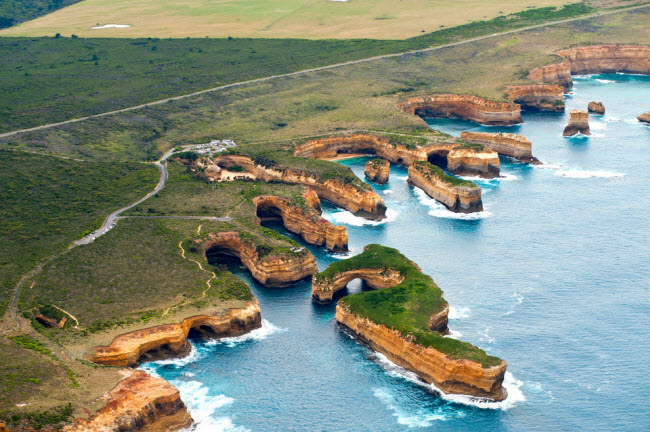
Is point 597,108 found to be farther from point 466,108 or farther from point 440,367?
point 440,367

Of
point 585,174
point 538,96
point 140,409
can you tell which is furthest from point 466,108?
point 140,409

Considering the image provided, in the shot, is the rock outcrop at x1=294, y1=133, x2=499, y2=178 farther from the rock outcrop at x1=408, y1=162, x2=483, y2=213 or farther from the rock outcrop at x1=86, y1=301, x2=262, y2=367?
the rock outcrop at x1=86, y1=301, x2=262, y2=367

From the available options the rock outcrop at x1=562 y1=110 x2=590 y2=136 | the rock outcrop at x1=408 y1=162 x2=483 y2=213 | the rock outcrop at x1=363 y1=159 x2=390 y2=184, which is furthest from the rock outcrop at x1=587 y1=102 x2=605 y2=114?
the rock outcrop at x1=363 y1=159 x2=390 y2=184

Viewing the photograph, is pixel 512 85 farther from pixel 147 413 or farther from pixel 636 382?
pixel 147 413

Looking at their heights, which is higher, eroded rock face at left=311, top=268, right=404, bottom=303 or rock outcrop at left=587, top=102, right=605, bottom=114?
rock outcrop at left=587, top=102, right=605, bottom=114

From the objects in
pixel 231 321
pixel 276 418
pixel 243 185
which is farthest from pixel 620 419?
pixel 243 185

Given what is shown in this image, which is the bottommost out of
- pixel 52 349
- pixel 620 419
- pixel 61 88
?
pixel 620 419
